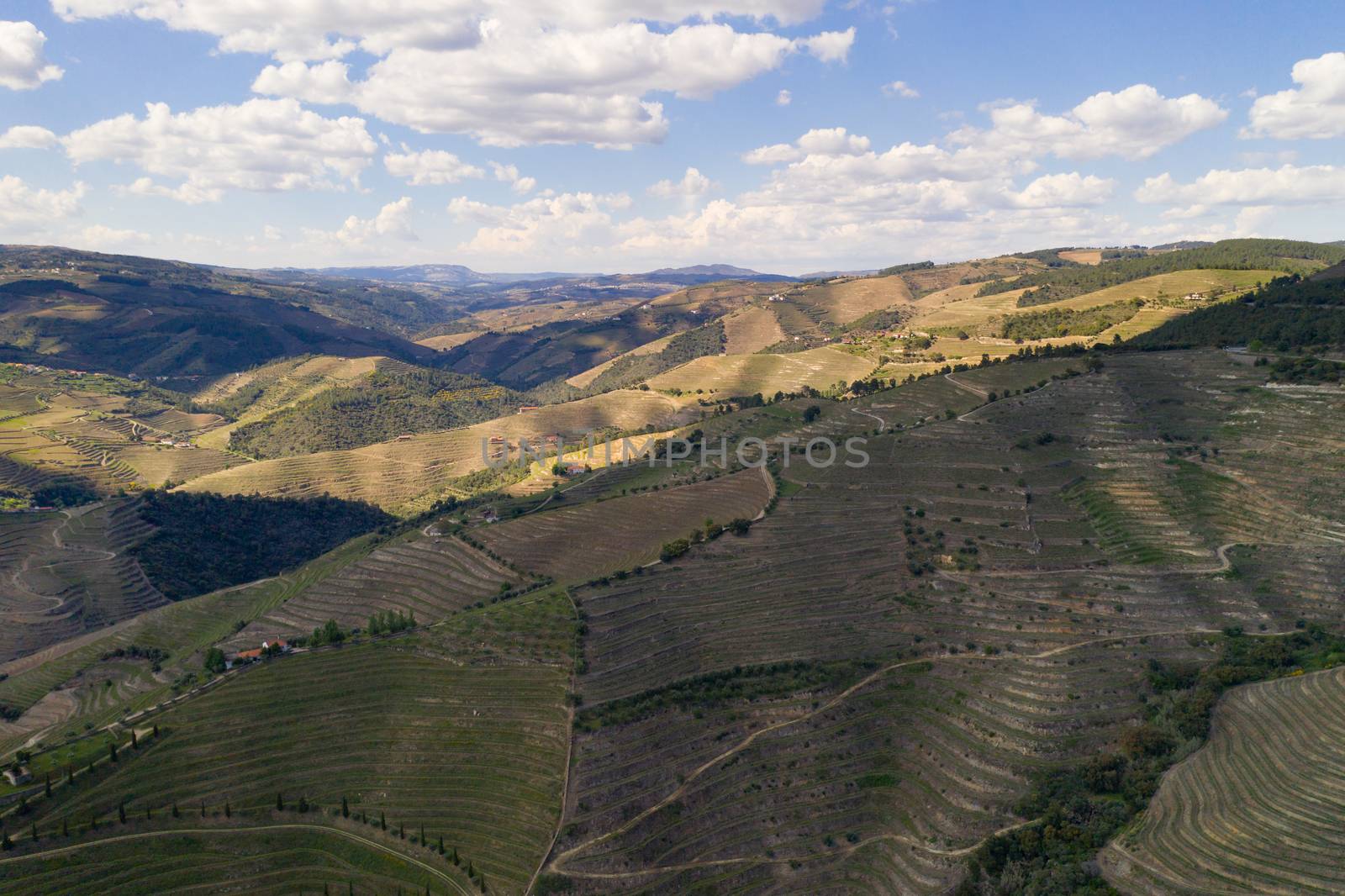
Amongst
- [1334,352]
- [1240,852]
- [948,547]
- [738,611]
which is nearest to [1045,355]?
[1334,352]

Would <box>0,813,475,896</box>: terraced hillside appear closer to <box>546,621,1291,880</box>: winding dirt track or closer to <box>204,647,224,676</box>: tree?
<box>546,621,1291,880</box>: winding dirt track

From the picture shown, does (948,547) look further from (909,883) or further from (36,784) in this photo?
(36,784)

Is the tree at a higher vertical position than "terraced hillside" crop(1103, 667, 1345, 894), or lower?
lower

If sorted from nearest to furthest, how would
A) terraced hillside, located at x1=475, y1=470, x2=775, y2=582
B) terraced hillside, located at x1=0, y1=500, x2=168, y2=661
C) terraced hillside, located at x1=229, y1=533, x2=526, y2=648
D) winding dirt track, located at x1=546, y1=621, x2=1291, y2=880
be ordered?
1. winding dirt track, located at x1=546, y1=621, x2=1291, y2=880
2. terraced hillside, located at x1=229, y1=533, x2=526, y2=648
3. terraced hillside, located at x1=475, y1=470, x2=775, y2=582
4. terraced hillside, located at x1=0, y1=500, x2=168, y2=661

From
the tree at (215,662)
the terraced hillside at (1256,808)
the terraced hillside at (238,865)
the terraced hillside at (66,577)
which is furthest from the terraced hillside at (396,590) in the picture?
the terraced hillside at (1256,808)

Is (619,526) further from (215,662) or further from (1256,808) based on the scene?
(1256,808)

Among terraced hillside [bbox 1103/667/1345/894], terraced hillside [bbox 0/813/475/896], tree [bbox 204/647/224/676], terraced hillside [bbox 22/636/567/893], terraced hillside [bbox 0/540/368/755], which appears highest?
terraced hillside [bbox 1103/667/1345/894]

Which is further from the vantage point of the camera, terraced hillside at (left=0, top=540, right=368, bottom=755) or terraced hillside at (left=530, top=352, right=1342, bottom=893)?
terraced hillside at (left=0, top=540, right=368, bottom=755)

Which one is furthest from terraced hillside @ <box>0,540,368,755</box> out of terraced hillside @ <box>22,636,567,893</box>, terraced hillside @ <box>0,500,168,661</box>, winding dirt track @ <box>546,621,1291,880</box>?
winding dirt track @ <box>546,621,1291,880</box>

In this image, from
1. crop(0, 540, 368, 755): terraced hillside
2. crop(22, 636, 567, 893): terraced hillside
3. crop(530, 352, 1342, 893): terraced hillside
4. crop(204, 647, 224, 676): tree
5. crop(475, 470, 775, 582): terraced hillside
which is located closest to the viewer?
crop(530, 352, 1342, 893): terraced hillside
